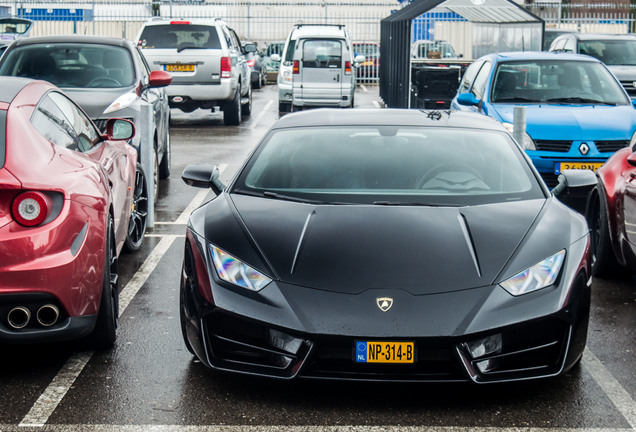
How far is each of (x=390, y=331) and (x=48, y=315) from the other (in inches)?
63.6

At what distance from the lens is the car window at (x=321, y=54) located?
20.8 m

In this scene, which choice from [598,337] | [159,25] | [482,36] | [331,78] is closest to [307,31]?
[331,78]

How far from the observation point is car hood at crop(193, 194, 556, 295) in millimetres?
4473

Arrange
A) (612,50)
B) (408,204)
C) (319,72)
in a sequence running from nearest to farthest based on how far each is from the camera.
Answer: (408,204) → (319,72) → (612,50)

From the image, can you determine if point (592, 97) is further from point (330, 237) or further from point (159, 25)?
point (159, 25)

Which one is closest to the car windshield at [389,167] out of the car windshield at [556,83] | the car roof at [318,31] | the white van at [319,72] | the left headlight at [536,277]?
the left headlight at [536,277]

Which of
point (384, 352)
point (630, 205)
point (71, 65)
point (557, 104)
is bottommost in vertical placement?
point (384, 352)

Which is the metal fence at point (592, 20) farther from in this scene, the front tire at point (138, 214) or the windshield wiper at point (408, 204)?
the windshield wiper at point (408, 204)

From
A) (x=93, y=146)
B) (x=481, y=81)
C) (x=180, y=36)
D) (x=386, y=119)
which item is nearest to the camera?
(x=386, y=119)

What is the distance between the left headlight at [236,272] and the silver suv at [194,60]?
551 inches

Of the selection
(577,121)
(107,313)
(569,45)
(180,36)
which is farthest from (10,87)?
(569,45)

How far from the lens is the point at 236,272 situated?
4562 millimetres

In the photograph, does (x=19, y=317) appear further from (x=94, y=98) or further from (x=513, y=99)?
(x=513, y=99)

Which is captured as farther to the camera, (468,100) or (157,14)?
(157,14)
